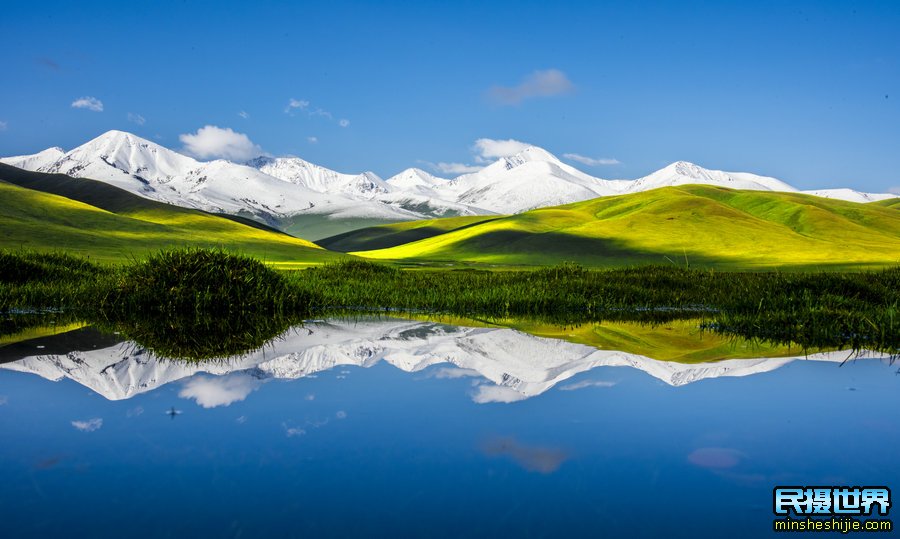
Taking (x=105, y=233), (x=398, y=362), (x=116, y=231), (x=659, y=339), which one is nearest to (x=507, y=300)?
(x=659, y=339)

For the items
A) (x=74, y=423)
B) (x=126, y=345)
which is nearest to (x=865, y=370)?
(x=74, y=423)

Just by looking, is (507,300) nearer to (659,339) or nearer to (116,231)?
(659,339)

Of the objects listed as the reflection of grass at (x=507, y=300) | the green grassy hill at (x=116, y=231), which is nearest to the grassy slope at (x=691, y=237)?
the green grassy hill at (x=116, y=231)

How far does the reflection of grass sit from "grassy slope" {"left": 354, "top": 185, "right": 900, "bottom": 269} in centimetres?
6015

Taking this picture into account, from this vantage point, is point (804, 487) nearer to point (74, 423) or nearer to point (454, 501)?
point (454, 501)

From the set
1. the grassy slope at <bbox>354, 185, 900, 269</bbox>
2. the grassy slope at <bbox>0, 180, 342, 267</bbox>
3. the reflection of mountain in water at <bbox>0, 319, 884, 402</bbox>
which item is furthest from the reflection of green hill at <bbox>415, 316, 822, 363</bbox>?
the grassy slope at <bbox>354, 185, 900, 269</bbox>

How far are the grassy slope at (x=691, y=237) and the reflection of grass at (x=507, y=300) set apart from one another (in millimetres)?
60155

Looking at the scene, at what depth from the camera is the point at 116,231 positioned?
8638 centimetres

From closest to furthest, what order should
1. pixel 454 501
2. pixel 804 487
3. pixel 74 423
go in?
pixel 454 501, pixel 804 487, pixel 74 423

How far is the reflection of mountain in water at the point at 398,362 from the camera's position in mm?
9688

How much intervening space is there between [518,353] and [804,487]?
6.79m

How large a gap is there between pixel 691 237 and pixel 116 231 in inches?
3163

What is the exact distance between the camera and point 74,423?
7266mm

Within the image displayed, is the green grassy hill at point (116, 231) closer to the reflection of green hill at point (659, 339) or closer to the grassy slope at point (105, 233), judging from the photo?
the grassy slope at point (105, 233)
